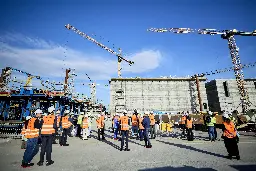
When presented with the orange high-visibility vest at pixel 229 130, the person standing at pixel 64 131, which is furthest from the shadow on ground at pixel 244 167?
the person standing at pixel 64 131

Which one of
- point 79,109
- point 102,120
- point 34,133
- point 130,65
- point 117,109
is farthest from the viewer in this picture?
point 130,65

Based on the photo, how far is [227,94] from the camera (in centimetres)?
5422

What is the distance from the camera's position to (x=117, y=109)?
168 feet

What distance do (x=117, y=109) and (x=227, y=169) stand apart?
153 ft

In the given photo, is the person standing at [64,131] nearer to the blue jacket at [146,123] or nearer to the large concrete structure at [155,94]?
the blue jacket at [146,123]

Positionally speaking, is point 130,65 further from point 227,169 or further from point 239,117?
point 227,169

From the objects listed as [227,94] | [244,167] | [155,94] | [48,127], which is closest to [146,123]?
[244,167]

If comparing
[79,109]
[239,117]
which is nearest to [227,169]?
[239,117]

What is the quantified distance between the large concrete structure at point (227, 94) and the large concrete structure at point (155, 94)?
4.25 metres

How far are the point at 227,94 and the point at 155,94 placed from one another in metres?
23.8

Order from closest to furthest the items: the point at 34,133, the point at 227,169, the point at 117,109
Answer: the point at 227,169 → the point at 34,133 → the point at 117,109

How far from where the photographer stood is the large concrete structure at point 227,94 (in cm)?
5288

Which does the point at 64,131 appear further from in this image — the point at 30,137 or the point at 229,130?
the point at 229,130

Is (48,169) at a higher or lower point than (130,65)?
lower
